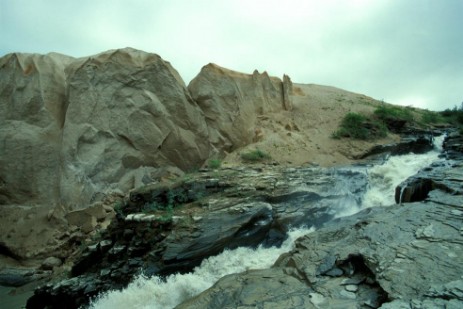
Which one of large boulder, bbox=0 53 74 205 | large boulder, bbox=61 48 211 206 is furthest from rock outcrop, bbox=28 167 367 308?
large boulder, bbox=0 53 74 205

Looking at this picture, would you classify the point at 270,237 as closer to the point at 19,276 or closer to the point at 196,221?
the point at 196,221

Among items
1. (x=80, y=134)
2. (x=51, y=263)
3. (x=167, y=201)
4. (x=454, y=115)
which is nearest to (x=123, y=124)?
(x=80, y=134)

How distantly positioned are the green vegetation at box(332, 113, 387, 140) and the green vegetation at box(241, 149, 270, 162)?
4600mm

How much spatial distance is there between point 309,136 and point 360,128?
2.78 meters

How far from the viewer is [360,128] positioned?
16.7 m

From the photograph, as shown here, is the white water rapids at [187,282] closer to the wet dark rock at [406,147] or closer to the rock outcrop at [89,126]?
the rock outcrop at [89,126]

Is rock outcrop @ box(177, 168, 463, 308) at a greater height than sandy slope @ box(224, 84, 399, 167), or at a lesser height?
lesser

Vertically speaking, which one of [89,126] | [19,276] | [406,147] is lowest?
[19,276]

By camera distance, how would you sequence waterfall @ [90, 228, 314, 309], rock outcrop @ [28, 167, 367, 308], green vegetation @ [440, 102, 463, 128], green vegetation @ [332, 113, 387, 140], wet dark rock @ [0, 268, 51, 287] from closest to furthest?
waterfall @ [90, 228, 314, 309]
rock outcrop @ [28, 167, 367, 308]
wet dark rock @ [0, 268, 51, 287]
green vegetation @ [332, 113, 387, 140]
green vegetation @ [440, 102, 463, 128]

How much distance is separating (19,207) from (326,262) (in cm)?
1154

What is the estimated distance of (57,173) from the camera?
12938mm

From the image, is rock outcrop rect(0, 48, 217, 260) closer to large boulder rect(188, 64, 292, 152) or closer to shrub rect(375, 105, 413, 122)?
large boulder rect(188, 64, 292, 152)

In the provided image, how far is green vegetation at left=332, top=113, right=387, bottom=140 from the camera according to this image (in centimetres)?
1628

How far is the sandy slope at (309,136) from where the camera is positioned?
14062 millimetres
